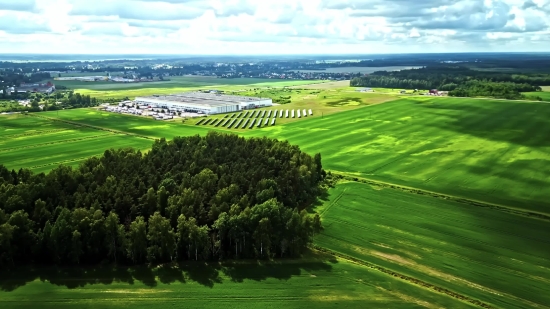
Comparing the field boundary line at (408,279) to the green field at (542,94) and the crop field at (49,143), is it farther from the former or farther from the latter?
the green field at (542,94)

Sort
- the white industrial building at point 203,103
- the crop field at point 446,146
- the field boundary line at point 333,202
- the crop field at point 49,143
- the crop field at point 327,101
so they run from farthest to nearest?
the white industrial building at point 203,103, the crop field at point 327,101, the crop field at point 49,143, the crop field at point 446,146, the field boundary line at point 333,202

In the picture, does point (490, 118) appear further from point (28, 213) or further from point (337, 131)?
point (28, 213)

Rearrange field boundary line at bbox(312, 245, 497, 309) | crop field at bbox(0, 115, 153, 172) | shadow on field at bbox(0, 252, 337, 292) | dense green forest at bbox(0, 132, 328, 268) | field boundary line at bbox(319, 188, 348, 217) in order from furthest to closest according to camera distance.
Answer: crop field at bbox(0, 115, 153, 172) < field boundary line at bbox(319, 188, 348, 217) < dense green forest at bbox(0, 132, 328, 268) < shadow on field at bbox(0, 252, 337, 292) < field boundary line at bbox(312, 245, 497, 309)

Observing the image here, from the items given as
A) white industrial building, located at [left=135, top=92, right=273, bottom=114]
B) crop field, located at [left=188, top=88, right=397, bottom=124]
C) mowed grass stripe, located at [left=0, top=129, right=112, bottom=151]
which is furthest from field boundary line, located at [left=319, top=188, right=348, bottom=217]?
white industrial building, located at [left=135, top=92, right=273, bottom=114]

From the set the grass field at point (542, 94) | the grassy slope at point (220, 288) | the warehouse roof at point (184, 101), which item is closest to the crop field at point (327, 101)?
the warehouse roof at point (184, 101)

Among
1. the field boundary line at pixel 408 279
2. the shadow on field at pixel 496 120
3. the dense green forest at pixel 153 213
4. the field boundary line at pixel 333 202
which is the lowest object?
the field boundary line at pixel 408 279

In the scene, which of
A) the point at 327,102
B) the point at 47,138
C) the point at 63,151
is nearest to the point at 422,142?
the point at 327,102

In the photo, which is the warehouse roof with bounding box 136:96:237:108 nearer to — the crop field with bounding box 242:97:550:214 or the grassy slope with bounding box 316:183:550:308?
the crop field with bounding box 242:97:550:214
